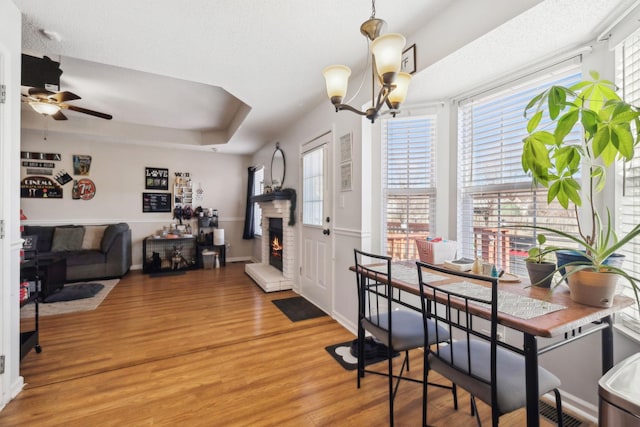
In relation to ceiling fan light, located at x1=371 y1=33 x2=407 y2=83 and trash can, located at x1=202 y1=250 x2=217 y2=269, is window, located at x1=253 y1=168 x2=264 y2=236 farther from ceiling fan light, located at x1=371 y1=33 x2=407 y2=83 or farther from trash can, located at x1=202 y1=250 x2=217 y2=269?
ceiling fan light, located at x1=371 y1=33 x2=407 y2=83

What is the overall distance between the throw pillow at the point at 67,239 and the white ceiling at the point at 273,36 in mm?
2874

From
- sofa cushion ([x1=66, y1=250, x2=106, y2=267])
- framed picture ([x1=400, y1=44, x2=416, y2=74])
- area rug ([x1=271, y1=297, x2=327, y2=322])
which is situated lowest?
area rug ([x1=271, y1=297, x2=327, y2=322])

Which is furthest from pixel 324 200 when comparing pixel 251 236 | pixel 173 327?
pixel 251 236

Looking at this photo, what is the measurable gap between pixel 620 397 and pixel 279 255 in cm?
419

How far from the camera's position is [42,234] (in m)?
4.60

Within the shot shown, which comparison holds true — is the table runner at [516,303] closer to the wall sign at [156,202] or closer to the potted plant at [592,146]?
the potted plant at [592,146]

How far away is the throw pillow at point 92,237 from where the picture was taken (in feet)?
16.1

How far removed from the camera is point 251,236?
634cm

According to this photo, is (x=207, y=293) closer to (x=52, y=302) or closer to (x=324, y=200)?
(x=52, y=302)

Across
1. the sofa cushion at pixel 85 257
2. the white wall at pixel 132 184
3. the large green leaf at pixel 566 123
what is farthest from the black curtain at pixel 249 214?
the large green leaf at pixel 566 123

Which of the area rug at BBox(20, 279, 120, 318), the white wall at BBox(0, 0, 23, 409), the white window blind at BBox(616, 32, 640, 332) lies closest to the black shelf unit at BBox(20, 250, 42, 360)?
the white wall at BBox(0, 0, 23, 409)

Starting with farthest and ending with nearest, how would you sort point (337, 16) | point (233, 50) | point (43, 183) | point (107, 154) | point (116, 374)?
point (107, 154)
point (43, 183)
point (233, 50)
point (116, 374)
point (337, 16)

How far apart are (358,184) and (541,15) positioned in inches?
64.3

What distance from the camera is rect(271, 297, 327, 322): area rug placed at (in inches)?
123
